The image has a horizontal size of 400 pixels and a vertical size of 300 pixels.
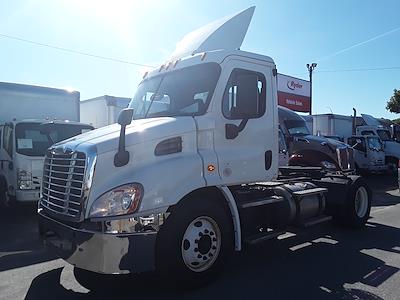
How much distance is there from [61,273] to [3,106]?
7.80 m

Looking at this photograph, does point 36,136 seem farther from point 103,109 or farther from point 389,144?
point 389,144

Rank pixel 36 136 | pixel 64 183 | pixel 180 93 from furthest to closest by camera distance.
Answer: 1. pixel 36 136
2. pixel 180 93
3. pixel 64 183

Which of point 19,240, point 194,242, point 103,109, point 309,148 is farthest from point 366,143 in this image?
point 194,242

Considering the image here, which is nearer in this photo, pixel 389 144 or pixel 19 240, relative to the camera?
pixel 19 240

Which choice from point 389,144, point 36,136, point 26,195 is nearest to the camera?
point 26,195

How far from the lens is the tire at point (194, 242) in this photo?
4.64 meters

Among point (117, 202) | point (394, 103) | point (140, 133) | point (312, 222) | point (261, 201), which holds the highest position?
point (394, 103)

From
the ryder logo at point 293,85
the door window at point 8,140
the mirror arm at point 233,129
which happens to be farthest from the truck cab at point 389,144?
the mirror arm at point 233,129

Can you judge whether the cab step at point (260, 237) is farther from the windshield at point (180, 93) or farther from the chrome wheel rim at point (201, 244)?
the windshield at point (180, 93)

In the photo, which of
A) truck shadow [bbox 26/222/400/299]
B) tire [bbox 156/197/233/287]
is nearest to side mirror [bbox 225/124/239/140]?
tire [bbox 156/197/233/287]

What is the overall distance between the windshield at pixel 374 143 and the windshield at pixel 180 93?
1696 cm

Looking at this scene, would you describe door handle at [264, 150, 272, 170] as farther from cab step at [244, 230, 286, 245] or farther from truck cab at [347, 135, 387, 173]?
truck cab at [347, 135, 387, 173]

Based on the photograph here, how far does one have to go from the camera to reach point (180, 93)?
562 centimetres

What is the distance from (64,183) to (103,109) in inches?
446
